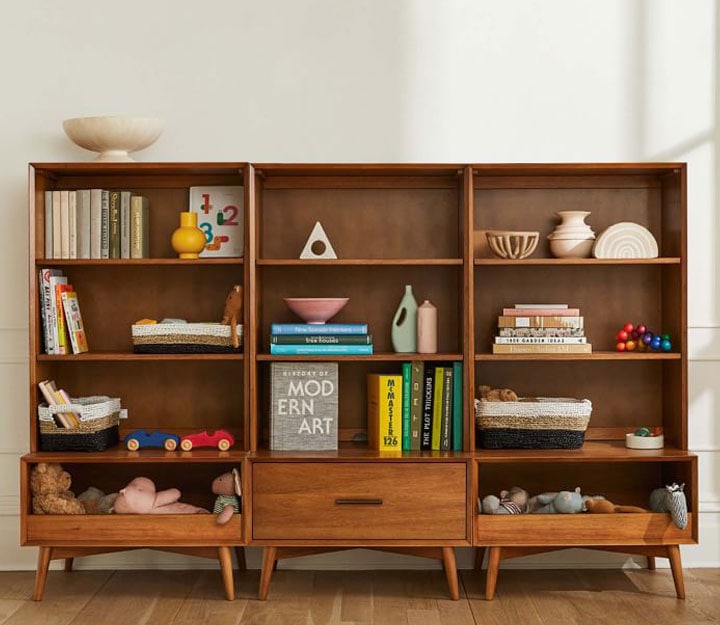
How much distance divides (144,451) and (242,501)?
1.38ft

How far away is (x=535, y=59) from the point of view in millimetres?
3842

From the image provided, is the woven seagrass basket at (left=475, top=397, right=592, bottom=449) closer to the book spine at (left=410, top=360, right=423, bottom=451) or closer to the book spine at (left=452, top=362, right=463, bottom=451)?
the book spine at (left=452, top=362, right=463, bottom=451)

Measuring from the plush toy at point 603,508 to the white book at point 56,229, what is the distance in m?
2.10

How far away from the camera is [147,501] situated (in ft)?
11.4

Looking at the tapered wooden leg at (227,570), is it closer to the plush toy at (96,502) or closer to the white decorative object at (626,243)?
the plush toy at (96,502)

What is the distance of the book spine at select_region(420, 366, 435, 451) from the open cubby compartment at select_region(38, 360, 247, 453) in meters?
0.73

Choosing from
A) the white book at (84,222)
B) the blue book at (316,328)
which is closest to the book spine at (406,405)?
the blue book at (316,328)

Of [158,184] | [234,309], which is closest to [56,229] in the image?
[158,184]

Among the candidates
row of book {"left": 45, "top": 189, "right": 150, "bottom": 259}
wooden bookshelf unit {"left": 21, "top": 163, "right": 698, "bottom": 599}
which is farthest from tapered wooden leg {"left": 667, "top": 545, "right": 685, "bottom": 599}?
row of book {"left": 45, "top": 189, "right": 150, "bottom": 259}

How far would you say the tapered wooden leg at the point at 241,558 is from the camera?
3793mm

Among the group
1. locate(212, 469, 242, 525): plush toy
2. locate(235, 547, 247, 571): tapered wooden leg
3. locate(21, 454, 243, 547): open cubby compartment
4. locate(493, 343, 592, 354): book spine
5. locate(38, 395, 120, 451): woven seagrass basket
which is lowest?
locate(235, 547, 247, 571): tapered wooden leg

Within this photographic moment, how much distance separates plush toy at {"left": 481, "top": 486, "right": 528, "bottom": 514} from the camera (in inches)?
136

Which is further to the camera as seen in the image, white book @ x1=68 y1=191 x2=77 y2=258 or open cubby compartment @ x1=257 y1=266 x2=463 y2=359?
open cubby compartment @ x1=257 y1=266 x2=463 y2=359

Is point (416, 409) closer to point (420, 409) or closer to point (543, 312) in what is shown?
point (420, 409)
